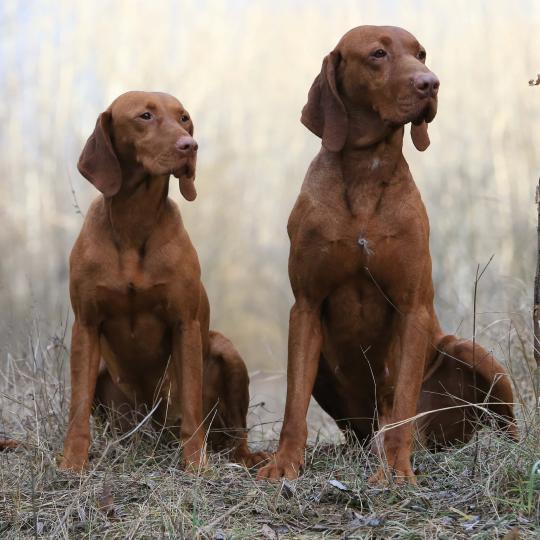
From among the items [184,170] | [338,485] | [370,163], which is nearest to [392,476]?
[338,485]

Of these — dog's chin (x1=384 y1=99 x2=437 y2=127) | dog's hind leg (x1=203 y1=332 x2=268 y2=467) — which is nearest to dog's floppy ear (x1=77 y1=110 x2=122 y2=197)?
dog's hind leg (x1=203 y1=332 x2=268 y2=467)

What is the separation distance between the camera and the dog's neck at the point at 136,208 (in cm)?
464

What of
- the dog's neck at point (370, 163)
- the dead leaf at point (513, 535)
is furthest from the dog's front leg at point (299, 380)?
the dead leaf at point (513, 535)

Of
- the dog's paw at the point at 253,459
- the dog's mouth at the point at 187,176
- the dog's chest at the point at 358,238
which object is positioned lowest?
the dog's paw at the point at 253,459

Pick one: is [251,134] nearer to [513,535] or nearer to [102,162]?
[102,162]

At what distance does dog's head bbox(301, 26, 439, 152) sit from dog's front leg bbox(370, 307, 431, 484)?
78cm

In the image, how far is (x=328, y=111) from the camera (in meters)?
4.55

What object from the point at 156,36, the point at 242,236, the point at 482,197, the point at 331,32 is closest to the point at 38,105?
the point at 156,36

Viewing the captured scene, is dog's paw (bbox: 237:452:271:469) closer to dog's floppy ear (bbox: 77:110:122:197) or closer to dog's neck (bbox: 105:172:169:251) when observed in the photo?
dog's neck (bbox: 105:172:169:251)

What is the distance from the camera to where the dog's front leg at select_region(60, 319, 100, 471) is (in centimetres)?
448

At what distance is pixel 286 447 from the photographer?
4.41 metres

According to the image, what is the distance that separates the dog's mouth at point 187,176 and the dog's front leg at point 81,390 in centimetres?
73

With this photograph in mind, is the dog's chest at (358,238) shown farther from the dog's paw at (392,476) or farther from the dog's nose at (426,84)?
the dog's paw at (392,476)

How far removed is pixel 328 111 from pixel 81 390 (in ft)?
5.23
